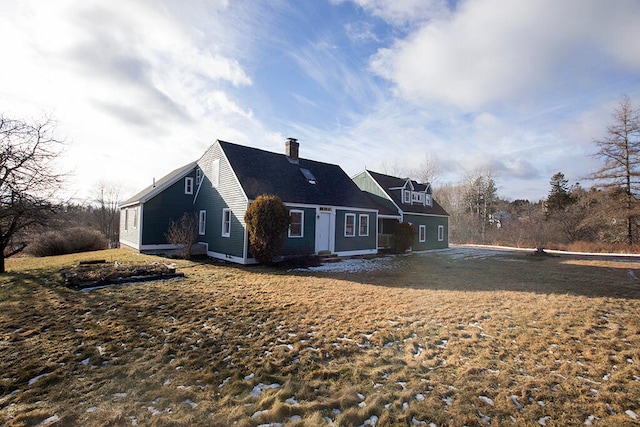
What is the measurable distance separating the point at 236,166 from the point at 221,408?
43.3 feet

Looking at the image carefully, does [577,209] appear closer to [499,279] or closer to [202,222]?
[499,279]

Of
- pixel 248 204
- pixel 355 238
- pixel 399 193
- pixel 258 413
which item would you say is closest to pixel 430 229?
pixel 399 193

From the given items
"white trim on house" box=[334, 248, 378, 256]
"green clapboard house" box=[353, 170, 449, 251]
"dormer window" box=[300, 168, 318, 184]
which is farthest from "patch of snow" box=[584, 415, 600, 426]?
"green clapboard house" box=[353, 170, 449, 251]

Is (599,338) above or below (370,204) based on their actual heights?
Answer: below

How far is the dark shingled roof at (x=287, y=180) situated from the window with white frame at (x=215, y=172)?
111 centimetres

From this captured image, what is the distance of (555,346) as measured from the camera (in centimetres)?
494

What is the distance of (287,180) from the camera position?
54.3ft

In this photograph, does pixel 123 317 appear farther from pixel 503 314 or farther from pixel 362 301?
pixel 503 314

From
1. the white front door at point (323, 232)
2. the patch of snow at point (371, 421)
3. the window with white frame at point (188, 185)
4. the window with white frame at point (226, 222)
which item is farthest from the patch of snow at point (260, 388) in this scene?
the window with white frame at point (188, 185)

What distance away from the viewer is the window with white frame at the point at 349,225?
17.6 metres

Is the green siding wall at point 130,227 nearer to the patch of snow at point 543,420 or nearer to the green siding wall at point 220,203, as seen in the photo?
the green siding wall at point 220,203

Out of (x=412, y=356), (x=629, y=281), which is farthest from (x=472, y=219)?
(x=412, y=356)

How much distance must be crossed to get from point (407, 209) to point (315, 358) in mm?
19658

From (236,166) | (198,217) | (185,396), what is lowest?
(185,396)
